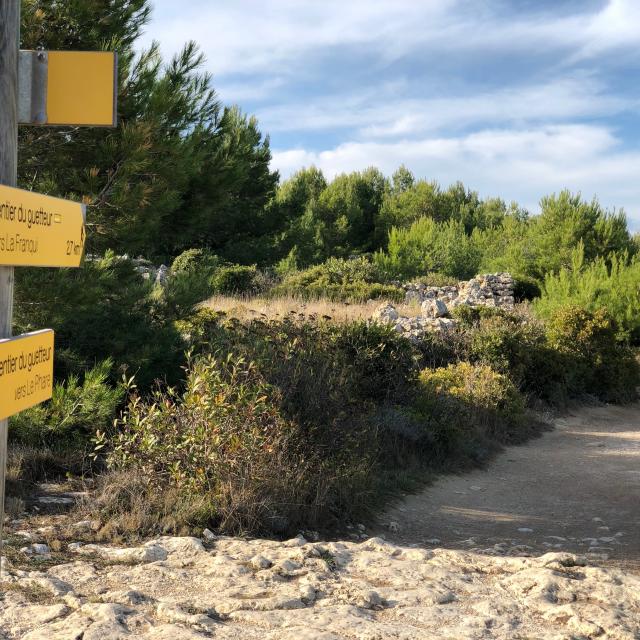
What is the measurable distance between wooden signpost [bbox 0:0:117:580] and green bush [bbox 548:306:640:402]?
41.1 ft

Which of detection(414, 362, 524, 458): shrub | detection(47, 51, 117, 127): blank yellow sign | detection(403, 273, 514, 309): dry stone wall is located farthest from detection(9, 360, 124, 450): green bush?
detection(403, 273, 514, 309): dry stone wall

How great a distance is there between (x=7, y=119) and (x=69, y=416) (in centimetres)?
441

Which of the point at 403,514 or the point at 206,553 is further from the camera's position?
the point at 403,514

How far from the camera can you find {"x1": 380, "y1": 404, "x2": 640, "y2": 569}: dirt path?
652 centimetres

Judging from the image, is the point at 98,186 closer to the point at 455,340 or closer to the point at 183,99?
the point at 183,99

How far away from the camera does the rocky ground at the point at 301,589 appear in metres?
3.64

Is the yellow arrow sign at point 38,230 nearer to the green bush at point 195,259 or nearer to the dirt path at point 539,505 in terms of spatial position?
the dirt path at point 539,505

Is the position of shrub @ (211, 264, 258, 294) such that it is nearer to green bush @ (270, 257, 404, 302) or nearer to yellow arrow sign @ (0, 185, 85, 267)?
green bush @ (270, 257, 404, 302)

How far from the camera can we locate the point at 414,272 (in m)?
32.4

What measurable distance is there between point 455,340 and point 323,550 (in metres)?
9.15

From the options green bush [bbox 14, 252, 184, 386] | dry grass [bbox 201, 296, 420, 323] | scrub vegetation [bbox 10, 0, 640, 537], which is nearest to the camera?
scrub vegetation [bbox 10, 0, 640, 537]

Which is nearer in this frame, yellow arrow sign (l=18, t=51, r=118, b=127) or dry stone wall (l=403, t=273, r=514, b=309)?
yellow arrow sign (l=18, t=51, r=118, b=127)

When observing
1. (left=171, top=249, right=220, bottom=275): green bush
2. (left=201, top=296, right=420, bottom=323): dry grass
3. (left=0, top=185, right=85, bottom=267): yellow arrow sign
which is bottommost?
(left=201, top=296, right=420, bottom=323): dry grass

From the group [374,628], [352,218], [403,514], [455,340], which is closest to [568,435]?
[455,340]
